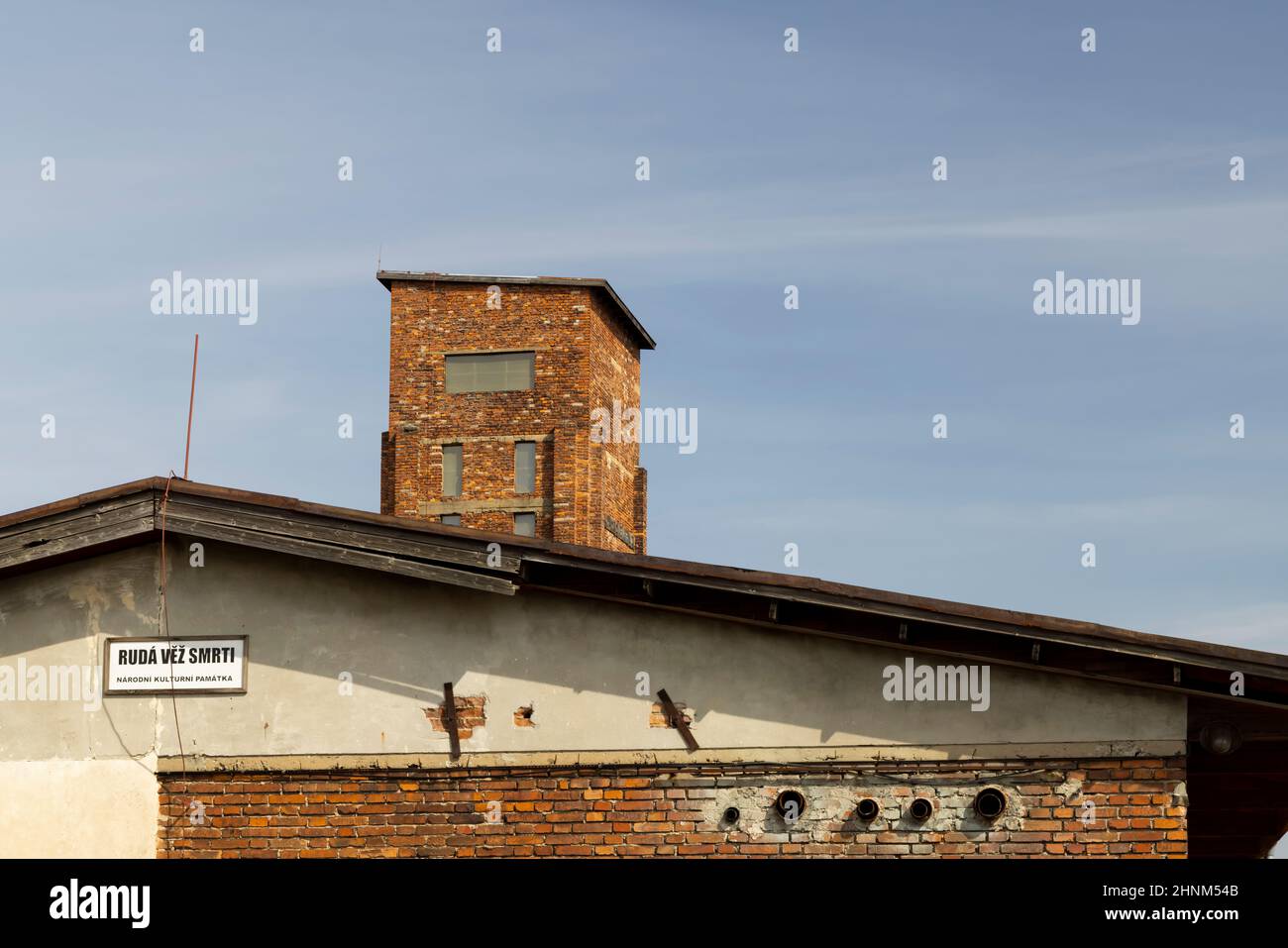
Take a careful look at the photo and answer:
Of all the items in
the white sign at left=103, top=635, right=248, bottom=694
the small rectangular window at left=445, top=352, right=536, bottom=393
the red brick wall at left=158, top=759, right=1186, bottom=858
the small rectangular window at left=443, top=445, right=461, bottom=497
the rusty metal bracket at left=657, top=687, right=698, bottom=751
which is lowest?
the red brick wall at left=158, top=759, right=1186, bottom=858

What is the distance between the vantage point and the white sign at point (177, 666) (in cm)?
1302

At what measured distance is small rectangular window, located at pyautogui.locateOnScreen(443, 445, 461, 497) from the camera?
47812mm

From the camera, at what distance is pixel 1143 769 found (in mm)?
11594

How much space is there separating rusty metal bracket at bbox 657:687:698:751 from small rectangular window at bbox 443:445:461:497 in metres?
35.9

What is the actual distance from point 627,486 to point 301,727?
3836 cm

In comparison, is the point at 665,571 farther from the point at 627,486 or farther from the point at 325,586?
the point at 627,486

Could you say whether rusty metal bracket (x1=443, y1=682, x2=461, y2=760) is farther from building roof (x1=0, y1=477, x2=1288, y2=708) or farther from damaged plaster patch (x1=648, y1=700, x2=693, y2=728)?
damaged plaster patch (x1=648, y1=700, x2=693, y2=728)

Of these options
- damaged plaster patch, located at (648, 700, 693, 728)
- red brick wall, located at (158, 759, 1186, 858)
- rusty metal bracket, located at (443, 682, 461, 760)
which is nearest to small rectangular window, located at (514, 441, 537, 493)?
red brick wall, located at (158, 759, 1186, 858)

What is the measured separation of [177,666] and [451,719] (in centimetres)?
232

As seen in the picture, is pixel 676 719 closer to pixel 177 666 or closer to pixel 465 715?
pixel 465 715

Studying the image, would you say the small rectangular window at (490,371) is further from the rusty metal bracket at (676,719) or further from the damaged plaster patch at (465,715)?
the rusty metal bracket at (676,719)

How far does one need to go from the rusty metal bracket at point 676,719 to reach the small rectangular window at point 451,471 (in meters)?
35.9
